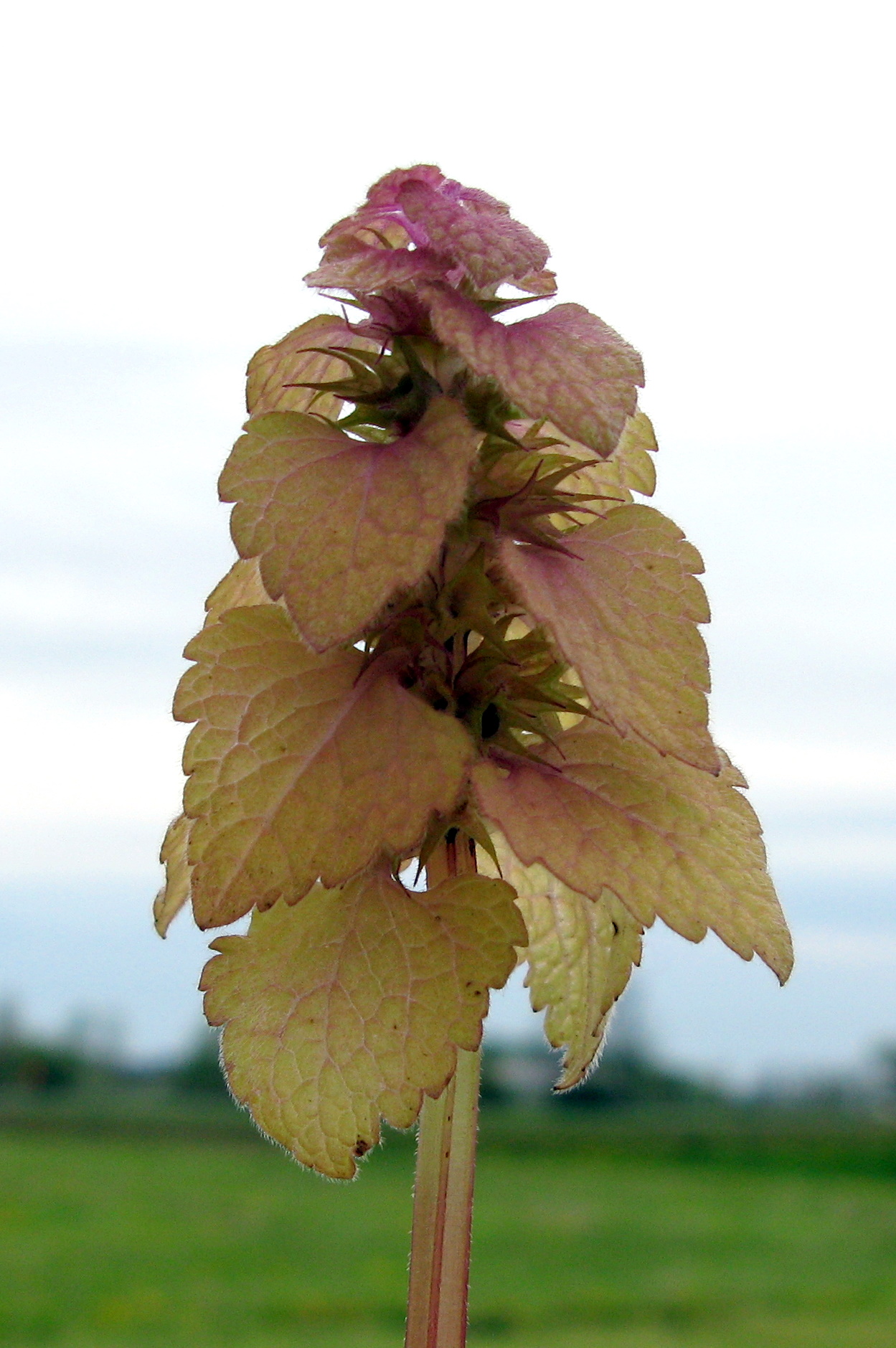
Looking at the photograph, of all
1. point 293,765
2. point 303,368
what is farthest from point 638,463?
point 293,765

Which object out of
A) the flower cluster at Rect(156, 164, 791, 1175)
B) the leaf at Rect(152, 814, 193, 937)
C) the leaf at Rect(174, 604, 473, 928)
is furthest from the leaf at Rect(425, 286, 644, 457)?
the leaf at Rect(152, 814, 193, 937)

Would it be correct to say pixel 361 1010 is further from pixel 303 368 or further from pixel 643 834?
pixel 303 368

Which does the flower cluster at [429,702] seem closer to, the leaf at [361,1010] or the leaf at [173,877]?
the leaf at [361,1010]

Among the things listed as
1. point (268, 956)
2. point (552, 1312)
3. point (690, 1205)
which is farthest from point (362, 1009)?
point (690, 1205)

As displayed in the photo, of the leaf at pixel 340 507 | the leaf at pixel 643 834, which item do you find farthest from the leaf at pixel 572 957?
the leaf at pixel 340 507

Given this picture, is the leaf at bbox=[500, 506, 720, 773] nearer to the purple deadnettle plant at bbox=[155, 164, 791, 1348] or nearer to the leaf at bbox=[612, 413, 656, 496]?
the purple deadnettle plant at bbox=[155, 164, 791, 1348]
